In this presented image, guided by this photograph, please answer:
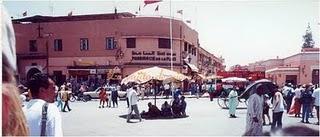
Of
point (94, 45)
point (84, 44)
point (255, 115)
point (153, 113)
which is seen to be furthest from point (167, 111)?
point (84, 44)

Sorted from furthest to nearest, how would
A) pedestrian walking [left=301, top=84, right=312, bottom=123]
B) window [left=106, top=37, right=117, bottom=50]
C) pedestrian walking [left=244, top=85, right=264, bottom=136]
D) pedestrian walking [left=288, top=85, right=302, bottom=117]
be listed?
1. window [left=106, top=37, right=117, bottom=50]
2. pedestrian walking [left=288, top=85, right=302, bottom=117]
3. pedestrian walking [left=301, top=84, right=312, bottom=123]
4. pedestrian walking [left=244, top=85, right=264, bottom=136]

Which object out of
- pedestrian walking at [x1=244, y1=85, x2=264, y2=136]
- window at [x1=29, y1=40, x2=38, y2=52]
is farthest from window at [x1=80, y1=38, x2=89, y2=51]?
pedestrian walking at [x1=244, y1=85, x2=264, y2=136]

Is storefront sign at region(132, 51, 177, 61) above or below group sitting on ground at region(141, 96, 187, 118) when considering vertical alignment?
above

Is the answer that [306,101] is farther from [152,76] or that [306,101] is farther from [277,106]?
[152,76]

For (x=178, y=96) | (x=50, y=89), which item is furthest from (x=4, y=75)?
(x=178, y=96)

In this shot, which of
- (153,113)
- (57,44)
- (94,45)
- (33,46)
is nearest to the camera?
(153,113)

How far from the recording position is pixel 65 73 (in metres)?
27.9

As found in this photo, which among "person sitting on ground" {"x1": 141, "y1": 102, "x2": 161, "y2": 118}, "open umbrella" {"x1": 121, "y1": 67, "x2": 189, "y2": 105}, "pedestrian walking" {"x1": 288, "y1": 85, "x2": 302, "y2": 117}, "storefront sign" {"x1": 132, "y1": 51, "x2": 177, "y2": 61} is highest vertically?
"storefront sign" {"x1": 132, "y1": 51, "x2": 177, "y2": 61}

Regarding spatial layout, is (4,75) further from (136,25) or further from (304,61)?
(136,25)

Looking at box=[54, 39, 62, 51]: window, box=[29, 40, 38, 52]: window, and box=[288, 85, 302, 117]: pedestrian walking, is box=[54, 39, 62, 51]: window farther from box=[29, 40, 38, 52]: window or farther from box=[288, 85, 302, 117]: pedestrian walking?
box=[288, 85, 302, 117]: pedestrian walking

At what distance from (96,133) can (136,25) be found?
19.1 metres

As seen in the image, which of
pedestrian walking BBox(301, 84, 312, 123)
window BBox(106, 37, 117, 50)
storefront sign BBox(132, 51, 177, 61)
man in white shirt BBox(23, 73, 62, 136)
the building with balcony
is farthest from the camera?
storefront sign BBox(132, 51, 177, 61)

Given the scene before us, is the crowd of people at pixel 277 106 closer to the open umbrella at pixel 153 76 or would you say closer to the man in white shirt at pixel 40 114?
the man in white shirt at pixel 40 114

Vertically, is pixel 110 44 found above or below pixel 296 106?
above
